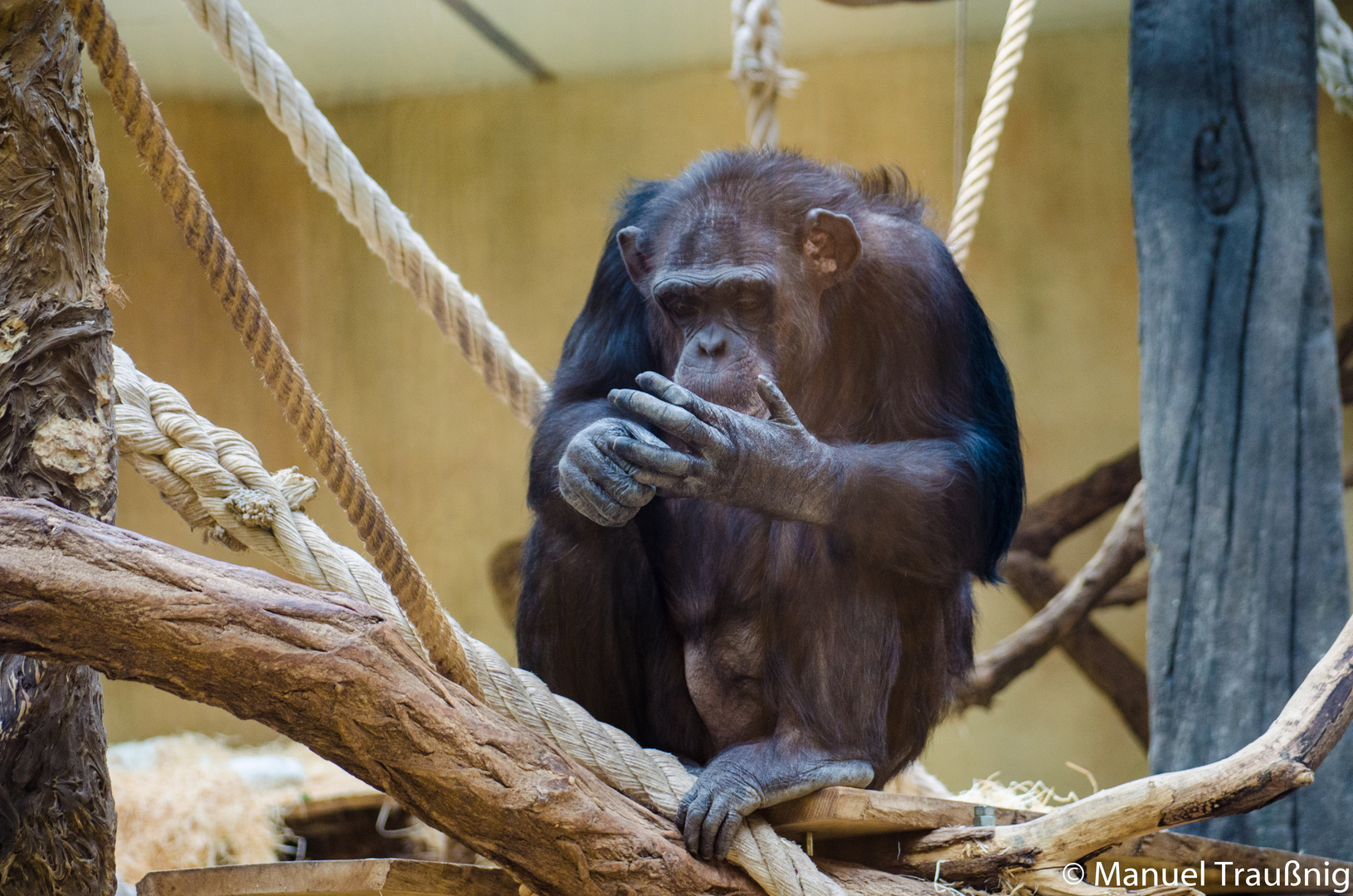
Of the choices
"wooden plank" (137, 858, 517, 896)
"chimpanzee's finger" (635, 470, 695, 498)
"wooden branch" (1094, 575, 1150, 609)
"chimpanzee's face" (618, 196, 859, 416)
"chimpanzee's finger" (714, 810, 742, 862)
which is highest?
"chimpanzee's face" (618, 196, 859, 416)

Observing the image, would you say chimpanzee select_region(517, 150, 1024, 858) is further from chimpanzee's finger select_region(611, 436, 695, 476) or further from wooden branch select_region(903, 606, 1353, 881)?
wooden branch select_region(903, 606, 1353, 881)

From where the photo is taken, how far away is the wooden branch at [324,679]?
5.31 ft

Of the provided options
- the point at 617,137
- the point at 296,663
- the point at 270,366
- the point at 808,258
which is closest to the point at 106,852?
the point at 296,663

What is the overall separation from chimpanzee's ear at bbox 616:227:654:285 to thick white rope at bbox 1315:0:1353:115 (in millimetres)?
2322

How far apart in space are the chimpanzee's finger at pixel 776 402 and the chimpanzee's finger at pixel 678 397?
0.10m

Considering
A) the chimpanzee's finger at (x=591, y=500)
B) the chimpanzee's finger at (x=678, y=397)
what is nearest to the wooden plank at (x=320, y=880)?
the chimpanzee's finger at (x=591, y=500)

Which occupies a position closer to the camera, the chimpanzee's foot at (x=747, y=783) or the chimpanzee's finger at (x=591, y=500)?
the chimpanzee's foot at (x=747, y=783)

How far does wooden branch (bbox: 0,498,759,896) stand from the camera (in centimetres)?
162

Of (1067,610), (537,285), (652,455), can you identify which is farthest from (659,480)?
(537,285)

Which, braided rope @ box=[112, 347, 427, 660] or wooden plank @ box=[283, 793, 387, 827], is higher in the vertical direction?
braided rope @ box=[112, 347, 427, 660]

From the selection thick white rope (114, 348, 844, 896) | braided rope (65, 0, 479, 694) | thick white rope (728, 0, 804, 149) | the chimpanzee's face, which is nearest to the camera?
braided rope (65, 0, 479, 694)

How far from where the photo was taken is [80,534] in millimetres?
1650

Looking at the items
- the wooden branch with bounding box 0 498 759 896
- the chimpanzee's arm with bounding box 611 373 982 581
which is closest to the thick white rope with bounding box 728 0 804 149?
the chimpanzee's arm with bounding box 611 373 982 581

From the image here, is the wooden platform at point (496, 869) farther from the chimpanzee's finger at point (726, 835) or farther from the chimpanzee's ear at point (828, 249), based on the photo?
the chimpanzee's ear at point (828, 249)
